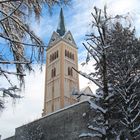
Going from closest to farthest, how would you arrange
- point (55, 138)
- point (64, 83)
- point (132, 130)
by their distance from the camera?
1. point (132, 130)
2. point (55, 138)
3. point (64, 83)

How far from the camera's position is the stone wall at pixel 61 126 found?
20297 mm

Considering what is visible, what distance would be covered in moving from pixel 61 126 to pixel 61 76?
29280mm

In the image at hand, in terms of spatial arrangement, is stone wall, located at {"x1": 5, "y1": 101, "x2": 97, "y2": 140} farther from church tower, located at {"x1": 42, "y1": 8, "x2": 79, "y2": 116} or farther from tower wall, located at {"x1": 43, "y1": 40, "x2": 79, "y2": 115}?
church tower, located at {"x1": 42, "y1": 8, "x2": 79, "y2": 116}

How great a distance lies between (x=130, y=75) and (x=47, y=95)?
4159cm

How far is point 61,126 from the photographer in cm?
2223

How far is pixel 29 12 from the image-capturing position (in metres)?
3.22

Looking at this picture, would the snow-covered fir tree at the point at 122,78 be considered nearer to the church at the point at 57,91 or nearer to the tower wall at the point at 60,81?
the church at the point at 57,91

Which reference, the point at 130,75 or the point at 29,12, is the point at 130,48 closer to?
→ the point at 130,75

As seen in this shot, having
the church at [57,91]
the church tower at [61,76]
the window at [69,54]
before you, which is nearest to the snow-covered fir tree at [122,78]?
the church at [57,91]

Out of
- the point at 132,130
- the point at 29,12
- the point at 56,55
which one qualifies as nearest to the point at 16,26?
the point at 29,12

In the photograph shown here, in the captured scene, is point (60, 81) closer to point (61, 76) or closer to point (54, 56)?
point (61, 76)

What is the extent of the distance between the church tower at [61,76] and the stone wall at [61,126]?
22993mm

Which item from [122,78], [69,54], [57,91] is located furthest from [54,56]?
[122,78]

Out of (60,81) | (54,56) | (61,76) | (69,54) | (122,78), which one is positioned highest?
(69,54)
